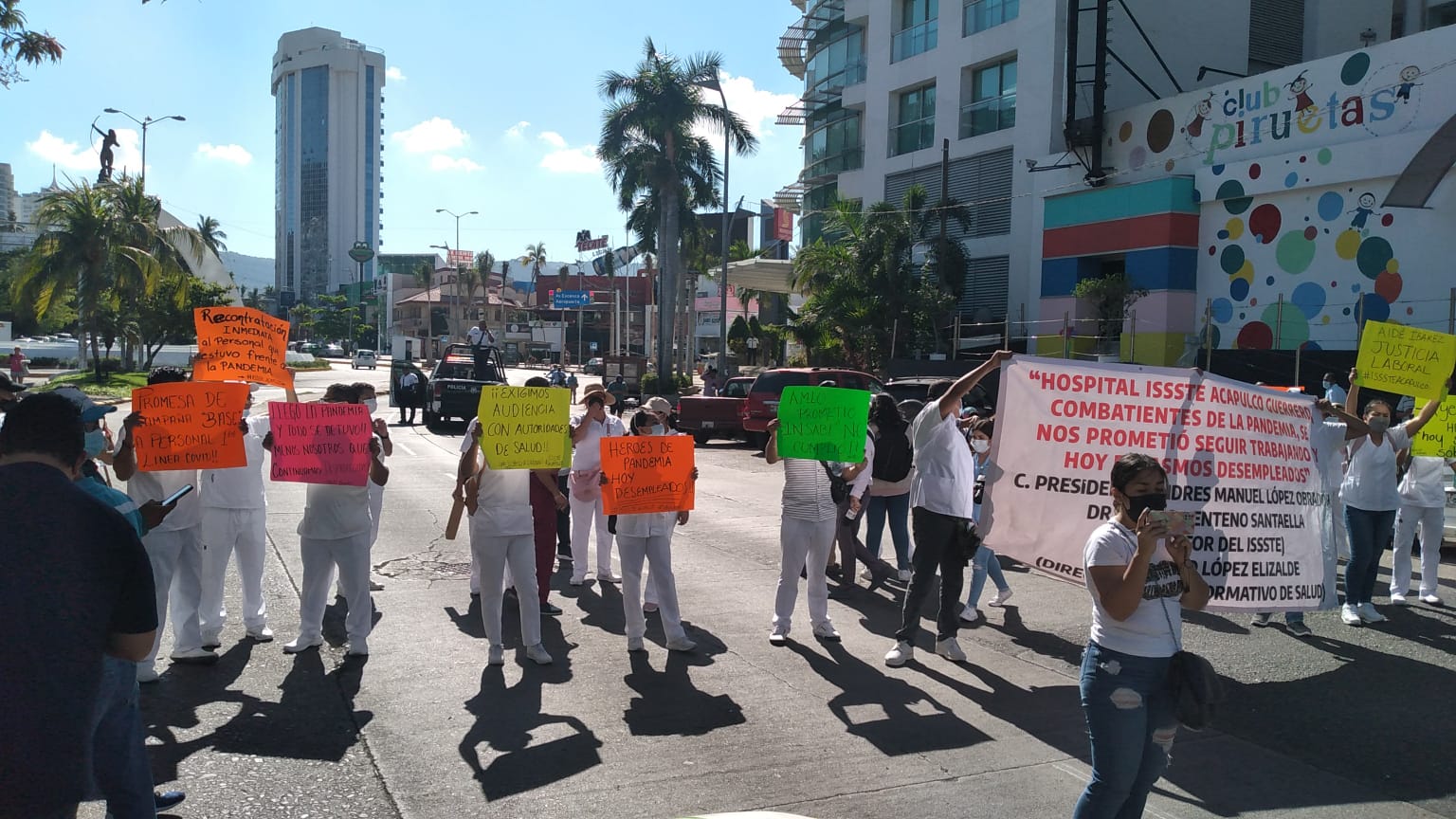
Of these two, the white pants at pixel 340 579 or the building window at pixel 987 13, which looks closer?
the white pants at pixel 340 579

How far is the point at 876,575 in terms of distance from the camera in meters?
9.92

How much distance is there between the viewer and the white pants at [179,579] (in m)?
6.19

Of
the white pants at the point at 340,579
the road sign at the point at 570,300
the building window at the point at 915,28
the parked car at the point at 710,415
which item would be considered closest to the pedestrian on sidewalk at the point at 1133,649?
the white pants at the point at 340,579

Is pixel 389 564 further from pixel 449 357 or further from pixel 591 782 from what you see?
pixel 449 357

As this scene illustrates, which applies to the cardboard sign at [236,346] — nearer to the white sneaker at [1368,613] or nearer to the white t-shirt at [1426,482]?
the white sneaker at [1368,613]

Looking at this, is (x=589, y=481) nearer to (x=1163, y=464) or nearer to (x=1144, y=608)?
(x=1163, y=464)

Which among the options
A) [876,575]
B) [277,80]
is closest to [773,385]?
[876,575]

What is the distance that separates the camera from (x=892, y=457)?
973 cm

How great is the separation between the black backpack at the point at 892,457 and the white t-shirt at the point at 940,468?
99.5 inches

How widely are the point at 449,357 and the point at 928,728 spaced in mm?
23792

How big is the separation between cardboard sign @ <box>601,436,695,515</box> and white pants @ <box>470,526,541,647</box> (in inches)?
25.2

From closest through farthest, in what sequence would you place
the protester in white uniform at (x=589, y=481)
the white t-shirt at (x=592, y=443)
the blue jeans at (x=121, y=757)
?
the blue jeans at (x=121, y=757) < the protester in white uniform at (x=589, y=481) < the white t-shirt at (x=592, y=443)

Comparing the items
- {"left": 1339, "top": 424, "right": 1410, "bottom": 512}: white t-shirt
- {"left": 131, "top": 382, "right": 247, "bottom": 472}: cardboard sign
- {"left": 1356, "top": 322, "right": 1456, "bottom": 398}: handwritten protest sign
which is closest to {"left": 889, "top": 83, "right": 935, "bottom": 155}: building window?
{"left": 1356, "top": 322, "right": 1456, "bottom": 398}: handwritten protest sign

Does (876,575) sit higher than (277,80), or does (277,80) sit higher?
(277,80)
